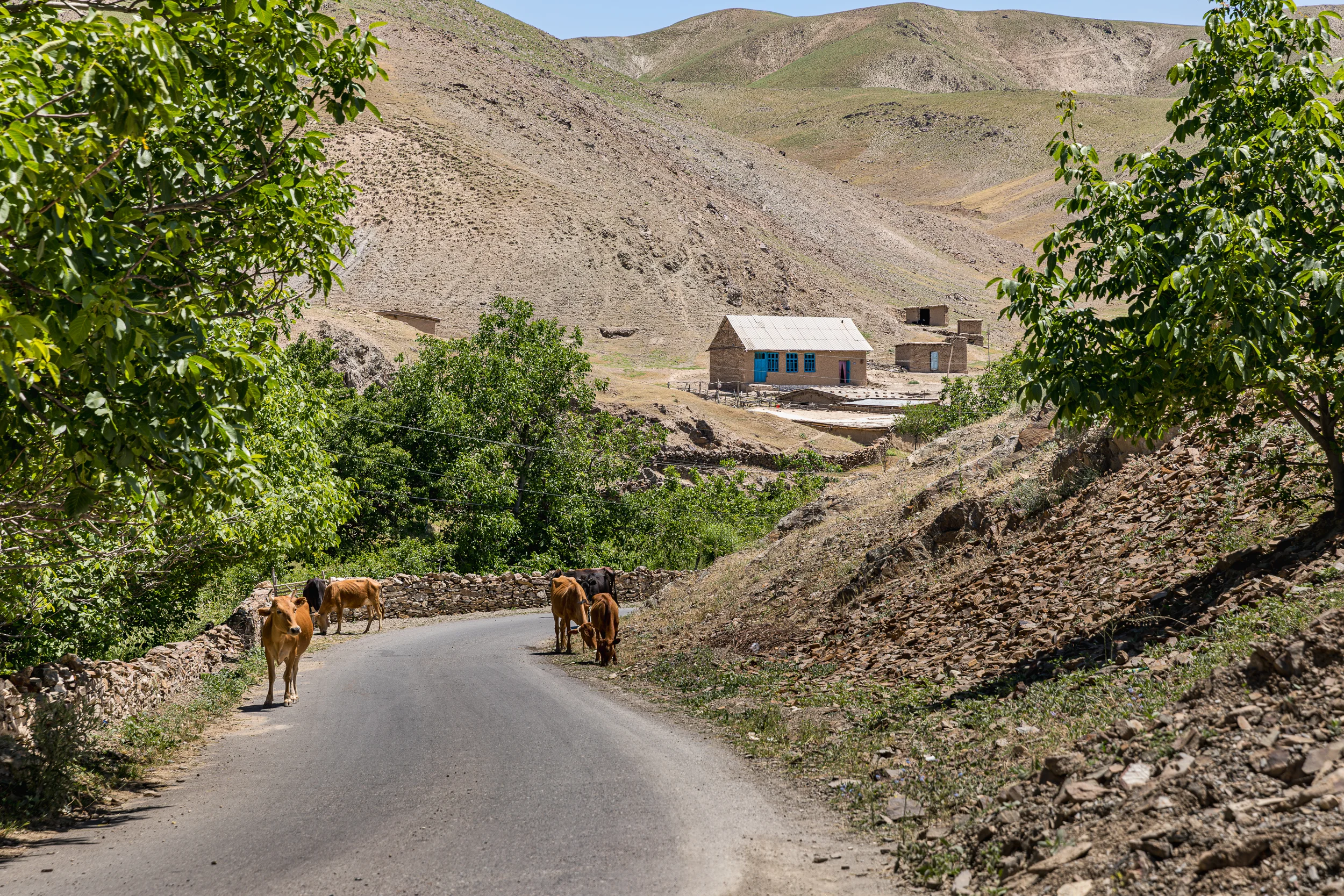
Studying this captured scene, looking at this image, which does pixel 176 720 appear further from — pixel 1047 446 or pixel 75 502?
pixel 1047 446

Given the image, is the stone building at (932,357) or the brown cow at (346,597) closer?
the brown cow at (346,597)

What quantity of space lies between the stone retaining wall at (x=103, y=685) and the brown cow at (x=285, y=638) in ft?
4.04

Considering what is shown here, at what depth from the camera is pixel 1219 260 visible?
886cm

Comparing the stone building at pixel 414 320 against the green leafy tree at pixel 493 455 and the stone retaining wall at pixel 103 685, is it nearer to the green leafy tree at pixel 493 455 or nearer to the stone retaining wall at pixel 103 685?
the green leafy tree at pixel 493 455

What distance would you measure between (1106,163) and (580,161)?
90357 mm

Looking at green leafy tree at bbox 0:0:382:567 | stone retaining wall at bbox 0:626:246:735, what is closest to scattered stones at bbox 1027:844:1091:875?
green leafy tree at bbox 0:0:382:567

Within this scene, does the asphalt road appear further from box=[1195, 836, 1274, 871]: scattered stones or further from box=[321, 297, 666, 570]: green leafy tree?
box=[321, 297, 666, 570]: green leafy tree

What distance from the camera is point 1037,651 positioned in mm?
10711

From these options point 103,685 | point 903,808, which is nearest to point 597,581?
point 103,685

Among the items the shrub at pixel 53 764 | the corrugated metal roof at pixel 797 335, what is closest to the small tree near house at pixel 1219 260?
the shrub at pixel 53 764

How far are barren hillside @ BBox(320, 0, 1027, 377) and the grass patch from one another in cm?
6278

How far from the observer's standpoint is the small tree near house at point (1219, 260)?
8.76 meters

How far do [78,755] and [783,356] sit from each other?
6572cm

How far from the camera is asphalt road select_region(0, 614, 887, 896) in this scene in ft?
20.8
